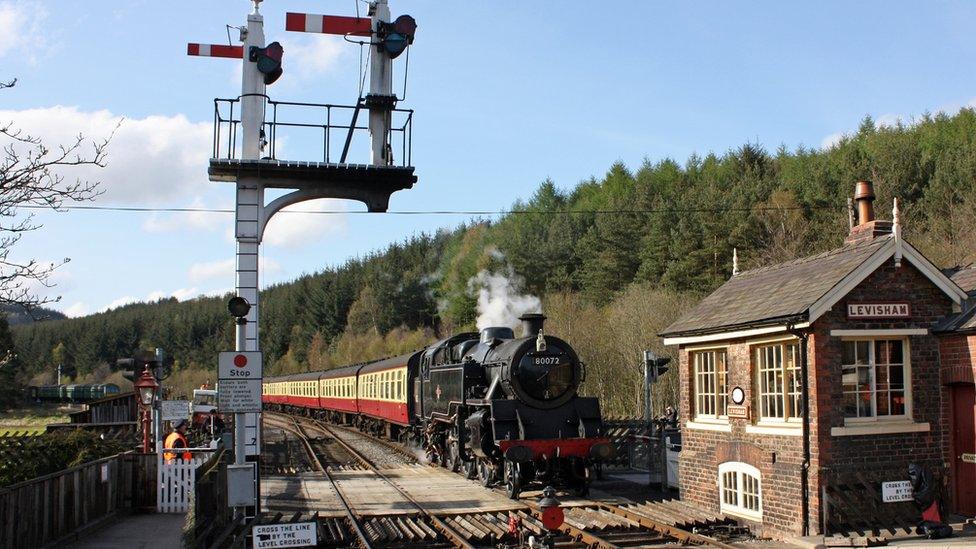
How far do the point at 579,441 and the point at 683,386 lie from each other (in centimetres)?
206

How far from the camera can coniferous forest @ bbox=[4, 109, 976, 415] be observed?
36188 mm

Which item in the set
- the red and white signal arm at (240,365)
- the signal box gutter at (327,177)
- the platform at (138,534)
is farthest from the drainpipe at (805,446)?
the platform at (138,534)

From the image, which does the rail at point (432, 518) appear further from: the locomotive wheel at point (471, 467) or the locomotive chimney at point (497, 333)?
the locomotive chimney at point (497, 333)

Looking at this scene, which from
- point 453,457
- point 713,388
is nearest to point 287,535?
point 713,388

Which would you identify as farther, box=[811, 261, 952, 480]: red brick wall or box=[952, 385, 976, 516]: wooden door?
box=[952, 385, 976, 516]: wooden door

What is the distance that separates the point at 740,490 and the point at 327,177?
7655 millimetres

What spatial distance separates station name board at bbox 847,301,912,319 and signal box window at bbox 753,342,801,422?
867 mm

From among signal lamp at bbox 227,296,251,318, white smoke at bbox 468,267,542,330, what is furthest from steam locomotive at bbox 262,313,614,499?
white smoke at bbox 468,267,542,330

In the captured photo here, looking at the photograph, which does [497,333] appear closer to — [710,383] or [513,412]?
[513,412]

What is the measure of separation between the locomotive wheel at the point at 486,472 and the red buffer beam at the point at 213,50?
27.7 ft

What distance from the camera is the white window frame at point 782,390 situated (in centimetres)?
1216

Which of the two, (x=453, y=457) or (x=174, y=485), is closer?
(x=174, y=485)

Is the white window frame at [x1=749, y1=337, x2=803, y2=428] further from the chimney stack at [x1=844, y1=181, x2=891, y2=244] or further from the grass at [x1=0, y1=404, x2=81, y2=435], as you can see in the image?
the grass at [x1=0, y1=404, x2=81, y2=435]

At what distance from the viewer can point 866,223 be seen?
13.2 meters
